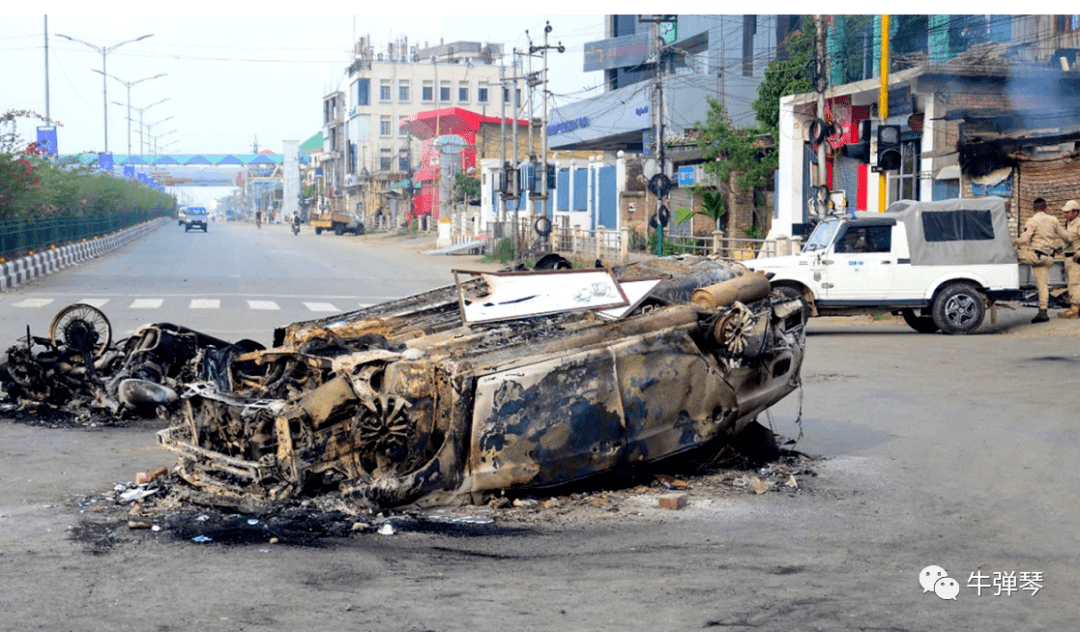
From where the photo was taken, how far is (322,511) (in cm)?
707

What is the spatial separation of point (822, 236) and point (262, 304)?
10392mm

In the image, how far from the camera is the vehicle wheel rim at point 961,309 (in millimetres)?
18125

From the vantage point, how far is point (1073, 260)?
18.9 meters

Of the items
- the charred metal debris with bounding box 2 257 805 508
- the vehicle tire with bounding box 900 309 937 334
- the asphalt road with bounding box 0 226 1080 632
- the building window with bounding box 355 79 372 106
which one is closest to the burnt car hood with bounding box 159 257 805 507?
the charred metal debris with bounding box 2 257 805 508

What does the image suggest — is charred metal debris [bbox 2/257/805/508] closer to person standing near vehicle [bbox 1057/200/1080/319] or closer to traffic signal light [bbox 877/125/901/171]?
person standing near vehicle [bbox 1057/200/1080/319]

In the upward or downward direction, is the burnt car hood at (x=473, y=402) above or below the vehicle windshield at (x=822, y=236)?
below

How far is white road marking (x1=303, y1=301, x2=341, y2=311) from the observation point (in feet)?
72.5

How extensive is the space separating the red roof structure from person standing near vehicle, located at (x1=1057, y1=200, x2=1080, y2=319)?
68883 millimetres

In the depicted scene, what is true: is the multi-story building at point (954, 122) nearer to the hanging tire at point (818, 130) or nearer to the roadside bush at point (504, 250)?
the hanging tire at point (818, 130)

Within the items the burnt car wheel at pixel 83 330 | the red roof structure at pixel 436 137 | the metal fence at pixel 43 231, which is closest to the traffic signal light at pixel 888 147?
the burnt car wheel at pixel 83 330

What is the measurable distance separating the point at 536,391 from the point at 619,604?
1956mm

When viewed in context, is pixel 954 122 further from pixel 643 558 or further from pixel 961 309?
pixel 643 558

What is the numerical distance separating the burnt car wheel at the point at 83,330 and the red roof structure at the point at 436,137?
75.0 metres

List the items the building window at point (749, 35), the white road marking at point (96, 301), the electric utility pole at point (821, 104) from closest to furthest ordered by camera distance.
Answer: the white road marking at point (96, 301) → the electric utility pole at point (821, 104) → the building window at point (749, 35)
